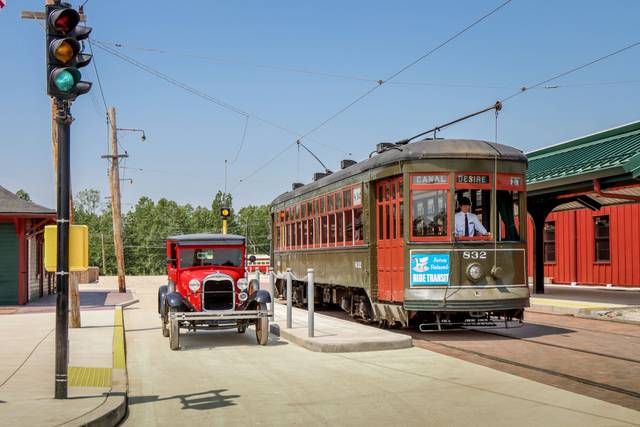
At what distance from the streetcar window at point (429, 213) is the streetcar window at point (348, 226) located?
3210 millimetres

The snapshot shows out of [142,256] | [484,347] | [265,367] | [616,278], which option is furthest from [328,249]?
[142,256]

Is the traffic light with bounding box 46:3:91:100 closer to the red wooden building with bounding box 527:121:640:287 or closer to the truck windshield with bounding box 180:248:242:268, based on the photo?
the truck windshield with bounding box 180:248:242:268

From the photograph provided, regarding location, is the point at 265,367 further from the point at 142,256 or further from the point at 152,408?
the point at 142,256

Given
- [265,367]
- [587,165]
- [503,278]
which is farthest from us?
[587,165]

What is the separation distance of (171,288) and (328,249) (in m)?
5.71

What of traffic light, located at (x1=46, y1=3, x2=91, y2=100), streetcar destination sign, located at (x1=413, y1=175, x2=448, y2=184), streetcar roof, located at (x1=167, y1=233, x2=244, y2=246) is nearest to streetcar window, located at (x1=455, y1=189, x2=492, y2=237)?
streetcar destination sign, located at (x1=413, y1=175, x2=448, y2=184)

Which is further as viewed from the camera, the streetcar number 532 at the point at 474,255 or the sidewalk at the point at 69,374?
the streetcar number 532 at the point at 474,255

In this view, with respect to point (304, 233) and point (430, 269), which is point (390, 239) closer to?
point (430, 269)

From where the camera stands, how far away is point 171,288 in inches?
576

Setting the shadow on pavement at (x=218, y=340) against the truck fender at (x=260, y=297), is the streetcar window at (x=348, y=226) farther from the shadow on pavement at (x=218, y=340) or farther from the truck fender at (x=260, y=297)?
the truck fender at (x=260, y=297)

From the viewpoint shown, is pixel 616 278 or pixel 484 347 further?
pixel 616 278

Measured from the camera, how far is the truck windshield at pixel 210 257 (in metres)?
15.1

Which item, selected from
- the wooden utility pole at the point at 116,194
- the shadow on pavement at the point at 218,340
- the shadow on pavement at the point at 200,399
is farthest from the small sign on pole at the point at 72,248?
the wooden utility pole at the point at 116,194

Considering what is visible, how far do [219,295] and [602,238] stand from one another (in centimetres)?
2321
